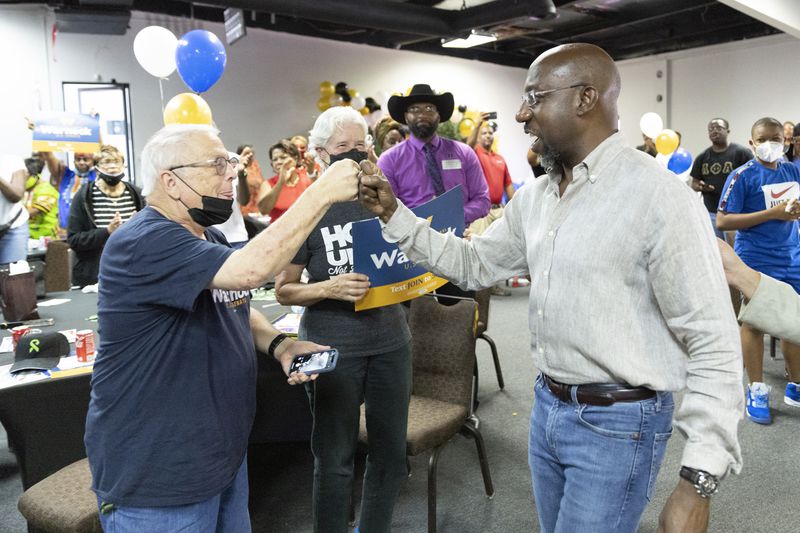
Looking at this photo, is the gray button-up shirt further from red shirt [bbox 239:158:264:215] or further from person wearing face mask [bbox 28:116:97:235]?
red shirt [bbox 239:158:264:215]

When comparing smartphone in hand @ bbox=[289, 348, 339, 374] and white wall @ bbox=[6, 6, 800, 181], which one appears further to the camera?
white wall @ bbox=[6, 6, 800, 181]

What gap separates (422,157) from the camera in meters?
4.02

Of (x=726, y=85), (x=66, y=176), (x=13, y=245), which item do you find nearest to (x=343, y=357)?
(x=13, y=245)

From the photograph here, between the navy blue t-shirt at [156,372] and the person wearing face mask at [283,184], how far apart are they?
4240 mm

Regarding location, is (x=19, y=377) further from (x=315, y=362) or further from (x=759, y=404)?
(x=759, y=404)

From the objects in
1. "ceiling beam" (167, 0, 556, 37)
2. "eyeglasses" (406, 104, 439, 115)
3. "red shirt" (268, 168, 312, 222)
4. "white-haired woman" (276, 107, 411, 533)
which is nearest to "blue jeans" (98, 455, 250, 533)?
"white-haired woman" (276, 107, 411, 533)

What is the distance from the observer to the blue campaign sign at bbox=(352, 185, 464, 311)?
200cm

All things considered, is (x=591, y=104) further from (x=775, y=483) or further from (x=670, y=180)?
(x=775, y=483)

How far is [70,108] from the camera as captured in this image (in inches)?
316

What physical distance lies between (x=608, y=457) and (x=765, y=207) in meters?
3.46

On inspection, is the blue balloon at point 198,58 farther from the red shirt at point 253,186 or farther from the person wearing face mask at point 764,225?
the person wearing face mask at point 764,225

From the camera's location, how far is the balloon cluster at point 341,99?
9602 millimetres

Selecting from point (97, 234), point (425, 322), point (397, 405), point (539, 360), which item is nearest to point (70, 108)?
point (97, 234)

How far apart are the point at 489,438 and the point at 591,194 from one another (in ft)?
8.36
